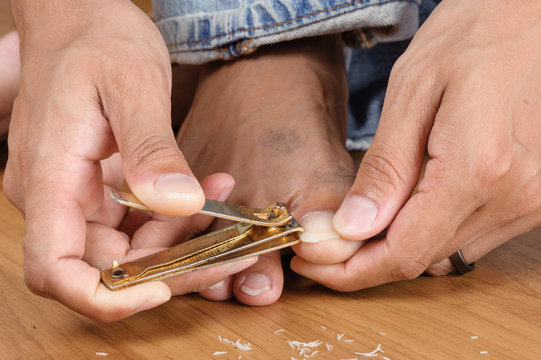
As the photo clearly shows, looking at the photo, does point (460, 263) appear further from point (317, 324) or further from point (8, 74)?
point (8, 74)

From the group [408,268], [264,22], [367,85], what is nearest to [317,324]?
[408,268]

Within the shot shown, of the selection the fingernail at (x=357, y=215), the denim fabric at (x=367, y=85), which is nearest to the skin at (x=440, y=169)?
the fingernail at (x=357, y=215)

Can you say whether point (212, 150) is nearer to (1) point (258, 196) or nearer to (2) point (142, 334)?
(1) point (258, 196)

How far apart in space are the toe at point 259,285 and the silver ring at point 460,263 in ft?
0.64

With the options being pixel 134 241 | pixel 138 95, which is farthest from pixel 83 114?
pixel 134 241

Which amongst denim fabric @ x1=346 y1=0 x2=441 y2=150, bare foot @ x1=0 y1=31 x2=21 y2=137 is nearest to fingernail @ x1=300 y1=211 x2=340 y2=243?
denim fabric @ x1=346 y1=0 x2=441 y2=150

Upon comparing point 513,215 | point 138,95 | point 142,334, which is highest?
point 138,95

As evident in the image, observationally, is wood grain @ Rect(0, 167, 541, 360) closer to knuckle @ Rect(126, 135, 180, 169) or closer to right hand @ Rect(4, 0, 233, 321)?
right hand @ Rect(4, 0, 233, 321)

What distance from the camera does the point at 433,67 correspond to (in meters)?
0.66

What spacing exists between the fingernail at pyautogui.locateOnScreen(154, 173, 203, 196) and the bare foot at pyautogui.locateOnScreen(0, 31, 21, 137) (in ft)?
2.35

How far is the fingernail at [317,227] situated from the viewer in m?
0.69

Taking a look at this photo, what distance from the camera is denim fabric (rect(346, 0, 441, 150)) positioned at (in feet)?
4.06

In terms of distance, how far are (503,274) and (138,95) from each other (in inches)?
18.5

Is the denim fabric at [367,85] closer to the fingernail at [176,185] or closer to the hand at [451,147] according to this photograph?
the hand at [451,147]
